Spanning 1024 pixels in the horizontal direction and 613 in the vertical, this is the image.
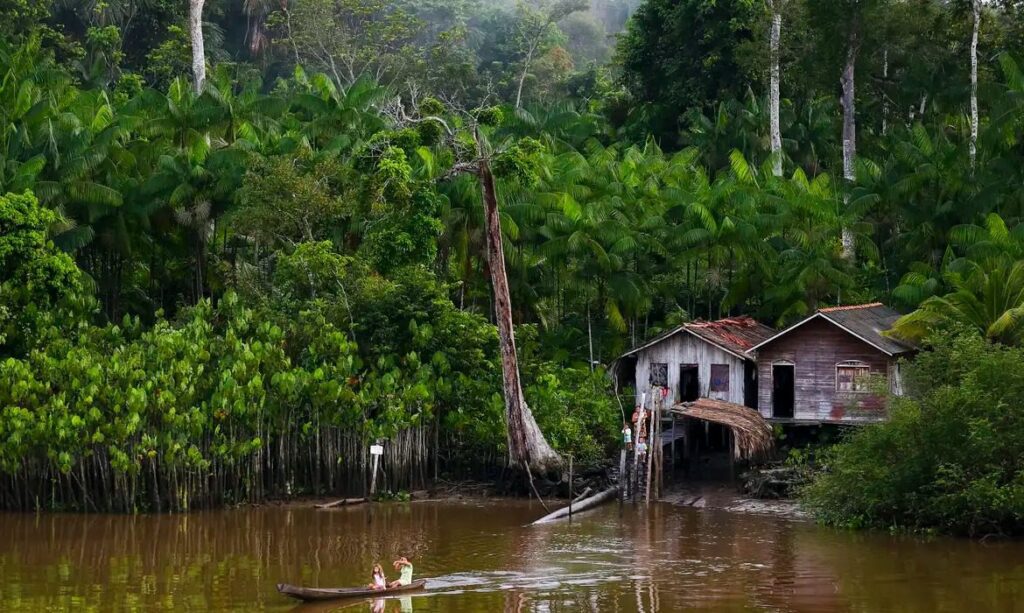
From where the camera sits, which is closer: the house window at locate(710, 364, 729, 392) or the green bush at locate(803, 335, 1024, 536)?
the green bush at locate(803, 335, 1024, 536)

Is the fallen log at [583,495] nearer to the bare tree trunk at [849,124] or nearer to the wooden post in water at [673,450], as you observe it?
the wooden post in water at [673,450]

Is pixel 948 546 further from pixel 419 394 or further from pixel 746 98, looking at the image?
pixel 746 98

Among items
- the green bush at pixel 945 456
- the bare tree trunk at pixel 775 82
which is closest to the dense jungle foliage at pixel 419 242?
the bare tree trunk at pixel 775 82

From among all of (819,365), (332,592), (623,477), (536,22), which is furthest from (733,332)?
(536,22)

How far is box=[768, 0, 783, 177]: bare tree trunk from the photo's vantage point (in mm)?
39156

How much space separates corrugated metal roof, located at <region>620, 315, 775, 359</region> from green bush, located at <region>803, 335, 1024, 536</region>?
579 centimetres

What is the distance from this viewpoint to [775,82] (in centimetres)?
3950

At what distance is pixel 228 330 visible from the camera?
92.0 ft

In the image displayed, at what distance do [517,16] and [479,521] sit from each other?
5408 cm

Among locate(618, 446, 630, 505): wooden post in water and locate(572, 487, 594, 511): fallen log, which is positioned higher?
locate(618, 446, 630, 505): wooden post in water

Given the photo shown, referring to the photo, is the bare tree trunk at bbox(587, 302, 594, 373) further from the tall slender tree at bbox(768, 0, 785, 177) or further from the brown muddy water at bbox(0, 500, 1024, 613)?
the tall slender tree at bbox(768, 0, 785, 177)

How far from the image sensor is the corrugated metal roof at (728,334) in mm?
30672

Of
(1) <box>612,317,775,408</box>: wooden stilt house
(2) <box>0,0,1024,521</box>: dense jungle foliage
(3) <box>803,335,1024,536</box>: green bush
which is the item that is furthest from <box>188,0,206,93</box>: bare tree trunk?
(3) <box>803,335,1024,536</box>: green bush

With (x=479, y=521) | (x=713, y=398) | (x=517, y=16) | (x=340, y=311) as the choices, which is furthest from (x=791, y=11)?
(x=517, y=16)
